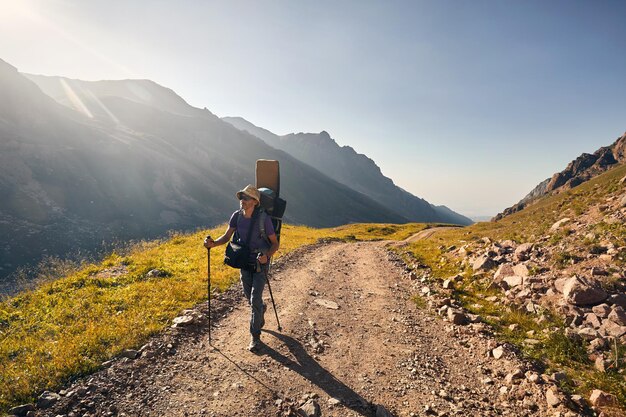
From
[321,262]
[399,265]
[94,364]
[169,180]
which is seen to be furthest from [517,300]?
[169,180]

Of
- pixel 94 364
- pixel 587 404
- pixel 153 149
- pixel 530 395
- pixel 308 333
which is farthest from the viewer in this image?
pixel 153 149

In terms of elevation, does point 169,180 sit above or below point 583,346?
below

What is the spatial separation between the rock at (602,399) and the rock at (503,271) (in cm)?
776

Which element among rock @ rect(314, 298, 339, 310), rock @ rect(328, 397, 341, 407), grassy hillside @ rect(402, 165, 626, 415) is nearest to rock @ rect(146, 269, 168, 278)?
rock @ rect(314, 298, 339, 310)

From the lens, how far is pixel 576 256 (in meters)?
11.9

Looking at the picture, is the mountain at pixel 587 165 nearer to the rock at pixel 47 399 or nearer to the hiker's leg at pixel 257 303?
the hiker's leg at pixel 257 303

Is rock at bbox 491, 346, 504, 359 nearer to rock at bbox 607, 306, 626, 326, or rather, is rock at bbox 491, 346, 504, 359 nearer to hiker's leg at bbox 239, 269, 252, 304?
rock at bbox 607, 306, 626, 326

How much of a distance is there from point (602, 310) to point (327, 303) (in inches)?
325

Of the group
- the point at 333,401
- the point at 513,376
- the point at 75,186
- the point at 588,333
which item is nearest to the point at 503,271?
the point at 588,333

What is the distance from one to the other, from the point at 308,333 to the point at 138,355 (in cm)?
451

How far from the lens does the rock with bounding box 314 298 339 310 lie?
1154 cm

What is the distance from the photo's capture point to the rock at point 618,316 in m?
7.76

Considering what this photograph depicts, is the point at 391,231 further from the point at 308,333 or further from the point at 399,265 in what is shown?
the point at 308,333

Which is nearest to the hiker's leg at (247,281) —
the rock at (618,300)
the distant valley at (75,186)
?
the rock at (618,300)
